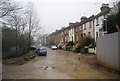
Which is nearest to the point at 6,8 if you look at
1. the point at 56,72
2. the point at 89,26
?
the point at 56,72

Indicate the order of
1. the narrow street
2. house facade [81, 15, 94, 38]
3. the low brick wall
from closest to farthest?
the narrow street → the low brick wall → house facade [81, 15, 94, 38]

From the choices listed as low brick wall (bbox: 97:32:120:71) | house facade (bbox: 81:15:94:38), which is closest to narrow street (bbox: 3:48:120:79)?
low brick wall (bbox: 97:32:120:71)

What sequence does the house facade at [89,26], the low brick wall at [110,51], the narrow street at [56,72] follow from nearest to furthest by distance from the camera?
the narrow street at [56,72]
the low brick wall at [110,51]
the house facade at [89,26]

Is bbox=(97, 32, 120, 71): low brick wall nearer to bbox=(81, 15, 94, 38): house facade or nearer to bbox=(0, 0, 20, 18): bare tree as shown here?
bbox=(0, 0, 20, 18): bare tree

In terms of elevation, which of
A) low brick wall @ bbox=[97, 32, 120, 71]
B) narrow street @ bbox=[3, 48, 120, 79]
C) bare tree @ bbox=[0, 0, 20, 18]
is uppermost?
bare tree @ bbox=[0, 0, 20, 18]

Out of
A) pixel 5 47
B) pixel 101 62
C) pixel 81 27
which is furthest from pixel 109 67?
pixel 81 27

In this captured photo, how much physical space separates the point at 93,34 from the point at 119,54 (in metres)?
21.3

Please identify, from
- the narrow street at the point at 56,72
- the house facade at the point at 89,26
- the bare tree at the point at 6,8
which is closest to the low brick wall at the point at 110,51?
the narrow street at the point at 56,72

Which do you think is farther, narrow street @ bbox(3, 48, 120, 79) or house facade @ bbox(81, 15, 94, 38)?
house facade @ bbox(81, 15, 94, 38)

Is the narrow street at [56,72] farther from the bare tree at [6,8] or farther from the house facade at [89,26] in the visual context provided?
the house facade at [89,26]

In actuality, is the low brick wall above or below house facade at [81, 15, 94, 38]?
below

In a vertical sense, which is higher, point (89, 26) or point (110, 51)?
point (89, 26)

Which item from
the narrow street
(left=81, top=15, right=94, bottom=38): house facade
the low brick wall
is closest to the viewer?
the narrow street

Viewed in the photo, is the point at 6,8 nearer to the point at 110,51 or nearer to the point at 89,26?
the point at 110,51
